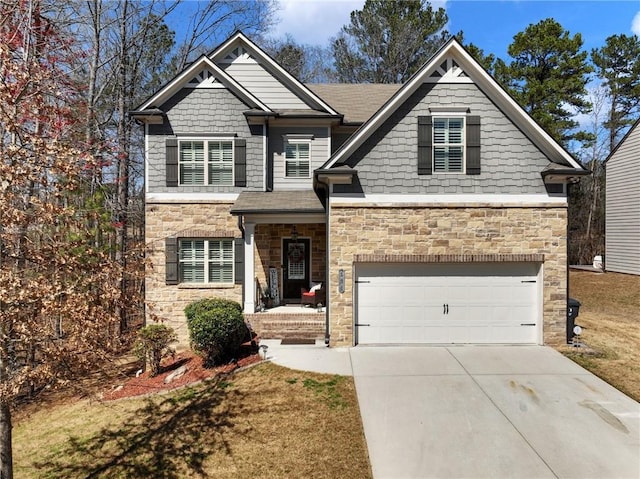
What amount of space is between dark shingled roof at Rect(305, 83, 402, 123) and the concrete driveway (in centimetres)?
839

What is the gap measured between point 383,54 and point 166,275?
21122mm

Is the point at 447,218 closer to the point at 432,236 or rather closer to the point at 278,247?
the point at 432,236

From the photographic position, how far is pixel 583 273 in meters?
22.7

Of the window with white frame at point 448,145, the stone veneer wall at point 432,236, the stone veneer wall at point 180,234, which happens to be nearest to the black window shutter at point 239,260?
the stone veneer wall at point 180,234

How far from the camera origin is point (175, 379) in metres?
8.55

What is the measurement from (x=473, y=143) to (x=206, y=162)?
24.9ft

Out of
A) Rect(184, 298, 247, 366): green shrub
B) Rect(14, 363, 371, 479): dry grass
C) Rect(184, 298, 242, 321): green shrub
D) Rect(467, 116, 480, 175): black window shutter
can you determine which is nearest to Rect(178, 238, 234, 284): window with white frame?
Rect(184, 298, 242, 321): green shrub

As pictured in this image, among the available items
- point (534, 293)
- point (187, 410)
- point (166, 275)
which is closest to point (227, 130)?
point (166, 275)

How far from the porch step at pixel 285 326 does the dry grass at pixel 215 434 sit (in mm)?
2082

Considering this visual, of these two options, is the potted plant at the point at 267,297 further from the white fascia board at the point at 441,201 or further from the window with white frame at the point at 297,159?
the white fascia board at the point at 441,201

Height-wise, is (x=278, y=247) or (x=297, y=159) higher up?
(x=297, y=159)

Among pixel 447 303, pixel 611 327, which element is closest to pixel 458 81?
pixel 447 303

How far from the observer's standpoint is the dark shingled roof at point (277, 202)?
1024 cm

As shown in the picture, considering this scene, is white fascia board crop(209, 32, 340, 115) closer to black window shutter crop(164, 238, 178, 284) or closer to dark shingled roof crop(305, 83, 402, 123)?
dark shingled roof crop(305, 83, 402, 123)
